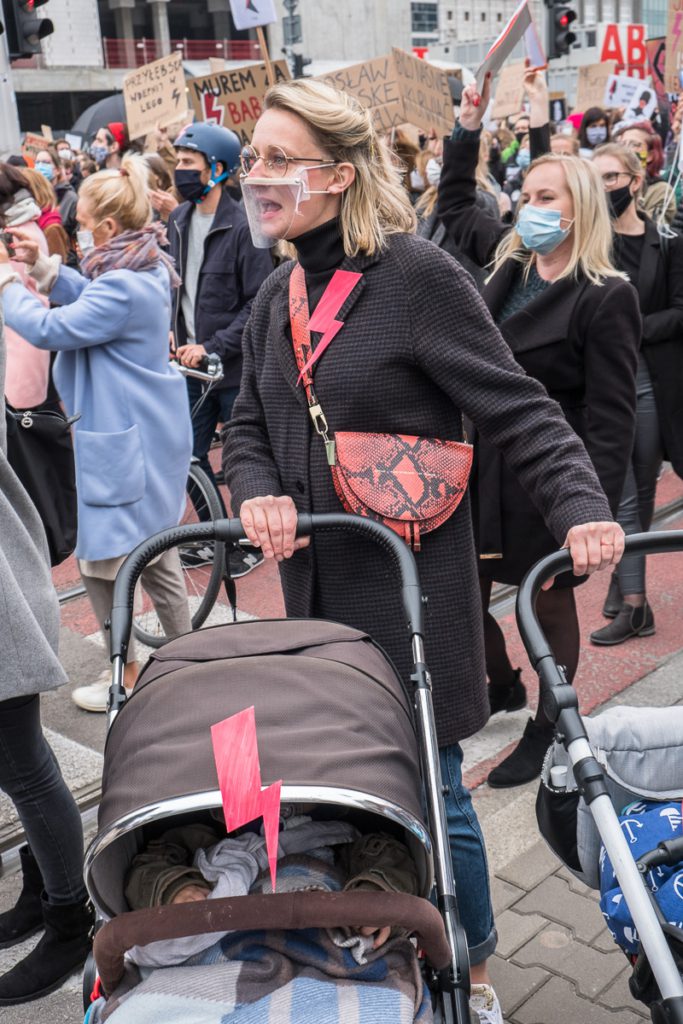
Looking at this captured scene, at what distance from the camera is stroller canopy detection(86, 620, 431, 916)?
6.05ft

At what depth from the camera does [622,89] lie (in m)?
12.0

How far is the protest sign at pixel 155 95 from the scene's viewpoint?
11.1 meters

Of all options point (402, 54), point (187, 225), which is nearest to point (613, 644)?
point (187, 225)

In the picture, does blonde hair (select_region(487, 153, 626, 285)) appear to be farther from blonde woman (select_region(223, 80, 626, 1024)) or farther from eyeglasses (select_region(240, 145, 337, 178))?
eyeglasses (select_region(240, 145, 337, 178))

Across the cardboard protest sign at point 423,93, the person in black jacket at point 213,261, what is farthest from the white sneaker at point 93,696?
the cardboard protest sign at point 423,93

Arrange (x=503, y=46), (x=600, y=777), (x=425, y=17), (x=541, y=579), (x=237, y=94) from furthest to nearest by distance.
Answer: (x=425, y=17), (x=237, y=94), (x=503, y=46), (x=541, y=579), (x=600, y=777)

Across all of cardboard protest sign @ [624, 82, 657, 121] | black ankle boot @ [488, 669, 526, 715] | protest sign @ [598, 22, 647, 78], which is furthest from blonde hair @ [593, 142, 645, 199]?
protest sign @ [598, 22, 647, 78]

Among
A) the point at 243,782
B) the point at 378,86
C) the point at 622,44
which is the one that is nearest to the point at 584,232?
the point at 243,782

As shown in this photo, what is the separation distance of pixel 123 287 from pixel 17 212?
460mm

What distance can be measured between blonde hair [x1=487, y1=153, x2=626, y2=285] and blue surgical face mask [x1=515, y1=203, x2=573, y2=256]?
6 cm

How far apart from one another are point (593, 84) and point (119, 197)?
396 inches

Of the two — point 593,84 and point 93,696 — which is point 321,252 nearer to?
point 93,696

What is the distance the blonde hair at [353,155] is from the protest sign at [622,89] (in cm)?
1029

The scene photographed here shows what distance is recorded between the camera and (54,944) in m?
3.09
